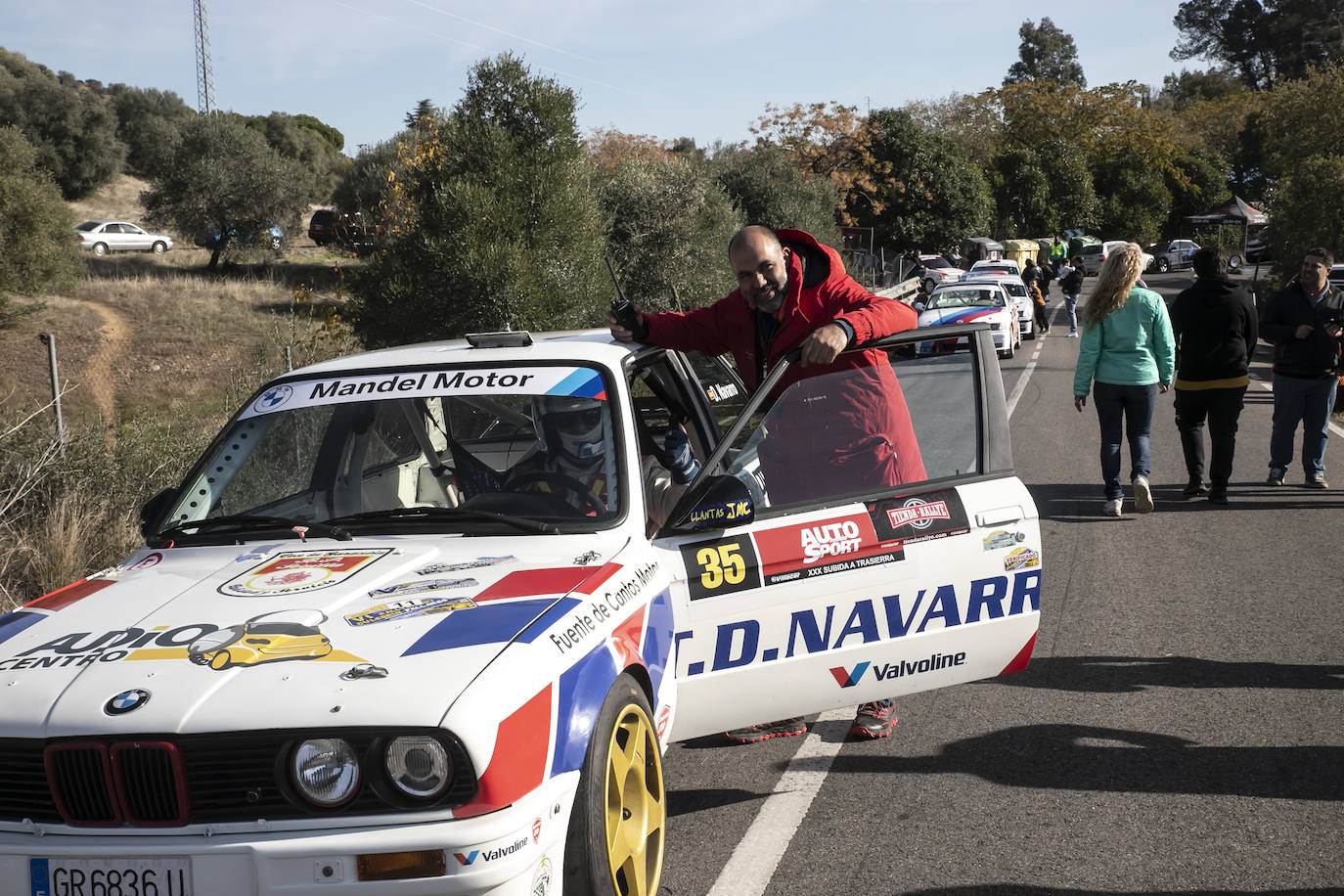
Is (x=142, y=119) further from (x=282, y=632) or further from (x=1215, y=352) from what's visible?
(x=282, y=632)

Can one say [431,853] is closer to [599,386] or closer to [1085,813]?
[599,386]

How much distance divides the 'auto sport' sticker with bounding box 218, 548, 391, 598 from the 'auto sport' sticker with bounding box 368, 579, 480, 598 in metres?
0.17

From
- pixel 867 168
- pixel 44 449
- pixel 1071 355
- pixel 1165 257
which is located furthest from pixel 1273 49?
pixel 44 449

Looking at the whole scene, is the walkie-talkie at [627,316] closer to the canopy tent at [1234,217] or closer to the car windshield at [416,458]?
the car windshield at [416,458]

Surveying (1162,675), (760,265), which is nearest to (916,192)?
(1162,675)

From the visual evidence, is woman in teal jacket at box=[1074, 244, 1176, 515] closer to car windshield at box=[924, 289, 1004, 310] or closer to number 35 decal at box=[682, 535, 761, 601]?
number 35 decal at box=[682, 535, 761, 601]

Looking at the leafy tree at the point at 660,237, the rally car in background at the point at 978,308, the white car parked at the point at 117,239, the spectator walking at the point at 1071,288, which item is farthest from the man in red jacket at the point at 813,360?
the white car parked at the point at 117,239

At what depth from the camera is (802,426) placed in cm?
408

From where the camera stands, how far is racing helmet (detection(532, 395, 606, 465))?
12.8 feet

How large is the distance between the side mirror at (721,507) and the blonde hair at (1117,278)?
226 inches

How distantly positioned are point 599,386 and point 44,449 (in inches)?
202

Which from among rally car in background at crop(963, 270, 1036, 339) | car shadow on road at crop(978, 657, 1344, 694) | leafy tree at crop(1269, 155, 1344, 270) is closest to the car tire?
car shadow on road at crop(978, 657, 1344, 694)

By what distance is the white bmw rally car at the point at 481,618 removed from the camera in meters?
2.47

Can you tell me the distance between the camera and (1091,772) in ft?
14.1
